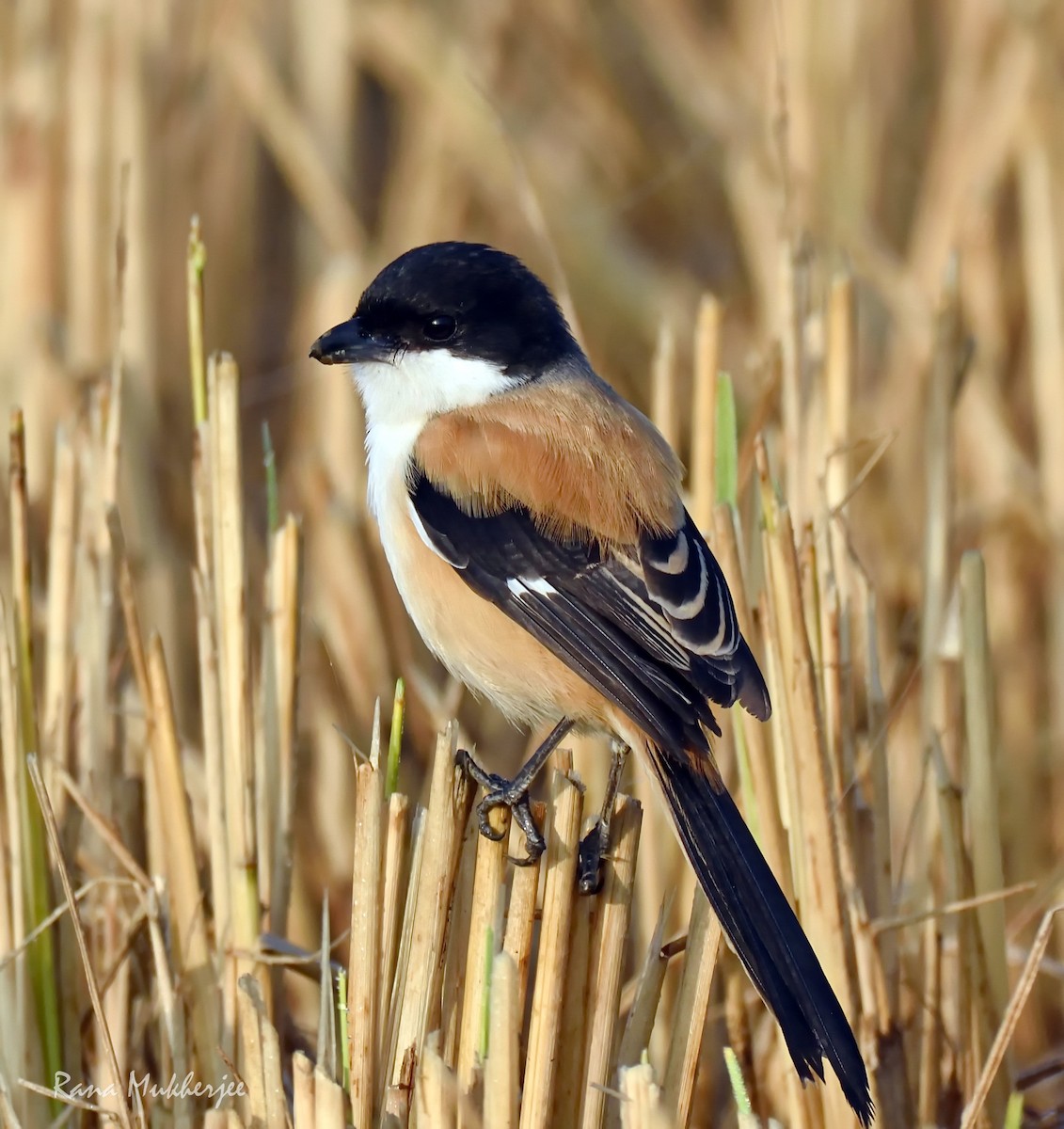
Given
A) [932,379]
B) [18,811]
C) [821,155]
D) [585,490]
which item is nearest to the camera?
[18,811]

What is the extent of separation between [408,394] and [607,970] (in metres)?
1.21

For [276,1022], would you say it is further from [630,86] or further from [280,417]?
[630,86]

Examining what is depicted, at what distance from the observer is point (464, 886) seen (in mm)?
2107

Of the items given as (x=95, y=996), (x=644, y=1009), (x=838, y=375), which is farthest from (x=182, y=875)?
(x=838, y=375)

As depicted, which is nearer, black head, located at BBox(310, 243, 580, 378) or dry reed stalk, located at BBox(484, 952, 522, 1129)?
dry reed stalk, located at BBox(484, 952, 522, 1129)

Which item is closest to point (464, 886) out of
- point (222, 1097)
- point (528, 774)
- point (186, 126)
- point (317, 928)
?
point (528, 774)

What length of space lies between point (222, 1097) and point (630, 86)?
4.31 metres

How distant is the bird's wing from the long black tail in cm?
16

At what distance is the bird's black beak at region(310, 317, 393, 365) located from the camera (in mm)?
2762

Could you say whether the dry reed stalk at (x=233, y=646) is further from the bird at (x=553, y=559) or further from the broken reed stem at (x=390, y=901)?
the broken reed stem at (x=390, y=901)

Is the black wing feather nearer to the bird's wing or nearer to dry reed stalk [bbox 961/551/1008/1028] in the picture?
the bird's wing

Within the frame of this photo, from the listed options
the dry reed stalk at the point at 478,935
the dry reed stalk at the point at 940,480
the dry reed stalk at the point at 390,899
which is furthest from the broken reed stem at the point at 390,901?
the dry reed stalk at the point at 940,480

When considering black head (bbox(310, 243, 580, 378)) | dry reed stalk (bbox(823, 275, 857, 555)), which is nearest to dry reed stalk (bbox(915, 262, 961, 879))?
dry reed stalk (bbox(823, 275, 857, 555))

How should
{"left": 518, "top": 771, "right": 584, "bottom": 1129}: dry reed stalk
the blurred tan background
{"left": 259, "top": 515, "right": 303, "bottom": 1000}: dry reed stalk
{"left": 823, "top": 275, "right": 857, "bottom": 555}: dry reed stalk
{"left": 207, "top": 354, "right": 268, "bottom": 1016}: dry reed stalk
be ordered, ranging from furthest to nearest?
the blurred tan background, {"left": 823, "top": 275, "right": 857, "bottom": 555}: dry reed stalk, {"left": 259, "top": 515, "right": 303, "bottom": 1000}: dry reed stalk, {"left": 207, "top": 354, "right": 268, "bottom": 1016}: dry reed stalk, {"left": 518, "top": 771, "right": 584, "bottom": 1129}: dry reed stalk
